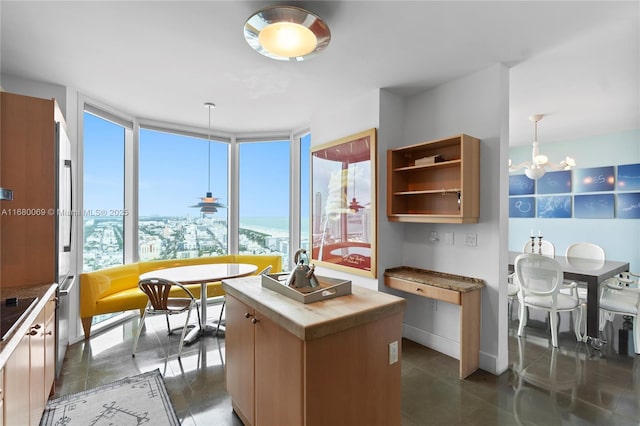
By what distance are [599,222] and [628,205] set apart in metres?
0.45

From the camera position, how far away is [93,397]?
2.34 meters

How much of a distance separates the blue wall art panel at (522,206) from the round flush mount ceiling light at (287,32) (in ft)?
18.9

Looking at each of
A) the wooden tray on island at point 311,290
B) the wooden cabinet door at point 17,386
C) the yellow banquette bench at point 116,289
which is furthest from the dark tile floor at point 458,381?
the wooden tray on island at point 311,290

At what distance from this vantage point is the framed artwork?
3336mm

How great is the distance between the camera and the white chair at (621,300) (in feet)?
10.2

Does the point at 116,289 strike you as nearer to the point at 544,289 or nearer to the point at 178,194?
the point at 178,194

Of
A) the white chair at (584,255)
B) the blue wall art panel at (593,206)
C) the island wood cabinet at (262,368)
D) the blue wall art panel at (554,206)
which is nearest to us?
the island wood cabinet at (262,368)

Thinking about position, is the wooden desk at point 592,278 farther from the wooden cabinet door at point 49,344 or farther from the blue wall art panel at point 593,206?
the wooden cabinet door at point 49,344

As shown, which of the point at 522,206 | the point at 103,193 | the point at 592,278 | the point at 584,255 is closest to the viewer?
the point at 592,278

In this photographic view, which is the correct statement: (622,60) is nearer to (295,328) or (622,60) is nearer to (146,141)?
(295,328)

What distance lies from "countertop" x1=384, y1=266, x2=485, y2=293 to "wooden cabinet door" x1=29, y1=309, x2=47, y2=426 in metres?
2.79

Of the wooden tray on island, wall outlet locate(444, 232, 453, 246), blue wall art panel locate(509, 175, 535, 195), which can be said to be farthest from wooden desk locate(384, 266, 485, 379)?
blue wall art panel locate(509, 175, 535, 195)

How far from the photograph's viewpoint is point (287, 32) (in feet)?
6.48

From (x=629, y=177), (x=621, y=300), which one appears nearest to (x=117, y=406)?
(x=621, y=300)
